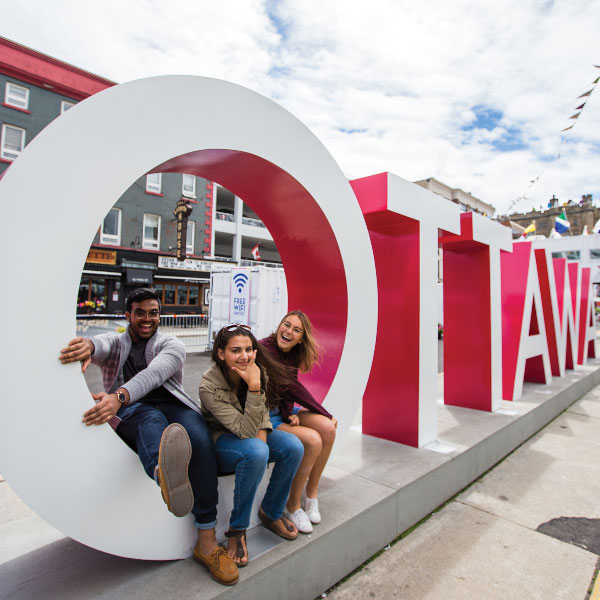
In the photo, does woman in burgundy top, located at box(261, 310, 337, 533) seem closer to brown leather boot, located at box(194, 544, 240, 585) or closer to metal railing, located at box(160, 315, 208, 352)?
brown leather boot, located at box(194, 544, 240, 585)

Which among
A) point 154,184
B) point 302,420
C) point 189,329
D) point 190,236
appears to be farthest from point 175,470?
point 190,236

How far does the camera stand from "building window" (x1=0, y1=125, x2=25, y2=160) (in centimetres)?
1492

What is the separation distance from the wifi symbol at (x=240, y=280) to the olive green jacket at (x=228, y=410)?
7.73 metres

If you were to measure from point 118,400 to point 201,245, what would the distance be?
2003cm

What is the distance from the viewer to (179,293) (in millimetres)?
20750

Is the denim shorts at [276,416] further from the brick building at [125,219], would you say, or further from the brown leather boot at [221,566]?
the brick building at [125,219]

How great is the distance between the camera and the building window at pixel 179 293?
20094 millimetres

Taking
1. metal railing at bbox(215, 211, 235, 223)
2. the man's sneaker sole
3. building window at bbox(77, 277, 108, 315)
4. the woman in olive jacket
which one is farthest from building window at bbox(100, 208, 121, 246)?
the man's sneaker sole

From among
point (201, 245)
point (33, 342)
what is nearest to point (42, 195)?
point (33, 342)

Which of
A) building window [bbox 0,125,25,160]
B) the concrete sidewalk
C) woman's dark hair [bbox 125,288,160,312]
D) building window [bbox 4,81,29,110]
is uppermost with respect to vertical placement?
building window [bbox 4,81,29,110]

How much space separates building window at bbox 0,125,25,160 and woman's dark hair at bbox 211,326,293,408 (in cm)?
1679

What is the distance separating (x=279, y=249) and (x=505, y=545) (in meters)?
2.63

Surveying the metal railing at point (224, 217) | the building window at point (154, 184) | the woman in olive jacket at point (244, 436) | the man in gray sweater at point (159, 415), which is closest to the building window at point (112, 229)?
the building window at point (154, 184)

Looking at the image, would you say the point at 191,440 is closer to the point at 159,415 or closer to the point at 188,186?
the point at 159,415
